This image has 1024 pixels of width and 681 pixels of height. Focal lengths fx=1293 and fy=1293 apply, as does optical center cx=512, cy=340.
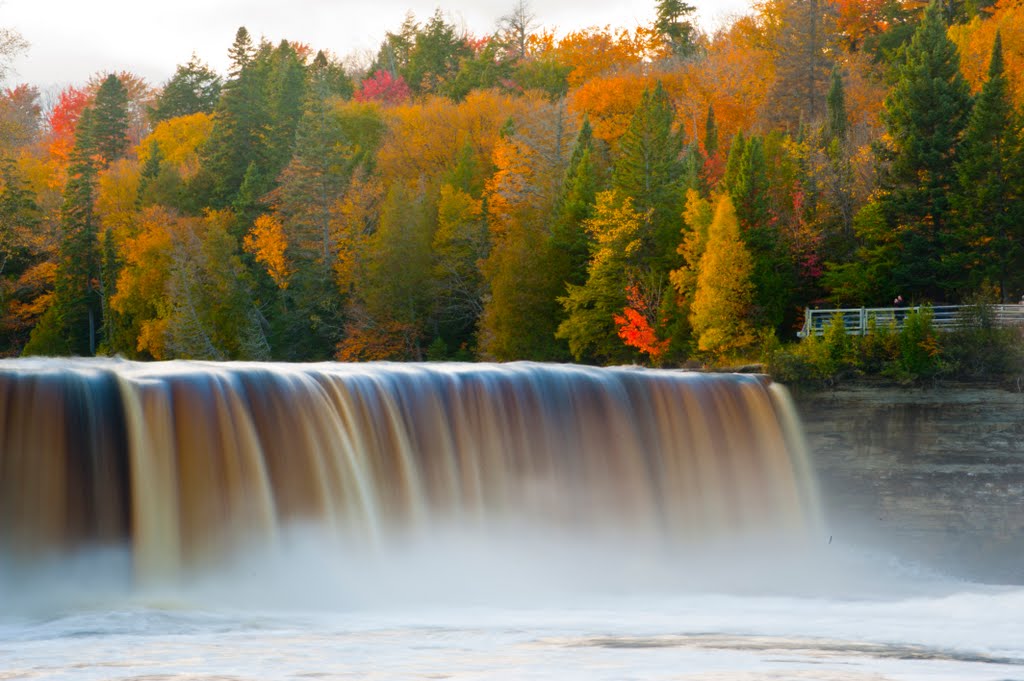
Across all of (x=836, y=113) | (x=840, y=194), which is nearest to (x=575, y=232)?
(x=840, y=194)

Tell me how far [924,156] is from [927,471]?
1516 centimetres

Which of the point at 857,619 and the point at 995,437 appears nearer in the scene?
the point at 857,619

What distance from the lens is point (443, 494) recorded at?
26.4 m

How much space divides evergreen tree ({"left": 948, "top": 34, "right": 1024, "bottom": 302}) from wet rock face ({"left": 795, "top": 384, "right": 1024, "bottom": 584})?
33.7ft

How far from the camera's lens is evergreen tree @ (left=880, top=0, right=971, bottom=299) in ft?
146

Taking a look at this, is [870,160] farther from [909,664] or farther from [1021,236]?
[909,664]

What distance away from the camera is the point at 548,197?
6134cm

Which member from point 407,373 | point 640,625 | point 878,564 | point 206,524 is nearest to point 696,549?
point 878,564

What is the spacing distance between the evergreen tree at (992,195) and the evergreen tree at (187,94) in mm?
78580

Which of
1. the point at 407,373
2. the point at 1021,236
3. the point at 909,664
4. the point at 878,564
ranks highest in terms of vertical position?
the point at 1021,236

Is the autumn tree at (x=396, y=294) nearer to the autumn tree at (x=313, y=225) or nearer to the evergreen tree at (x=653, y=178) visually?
the autumn tree at (x=313, y=225)

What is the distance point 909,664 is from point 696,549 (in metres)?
15.3

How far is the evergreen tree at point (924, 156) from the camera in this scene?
44594 millimetres

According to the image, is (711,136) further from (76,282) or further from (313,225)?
(76,282)
